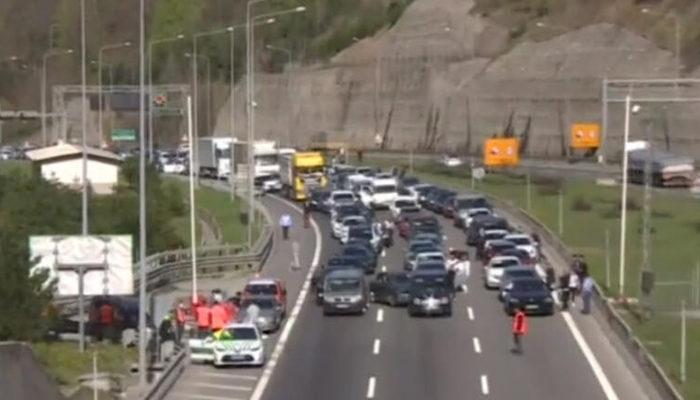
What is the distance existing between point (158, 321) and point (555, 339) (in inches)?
391

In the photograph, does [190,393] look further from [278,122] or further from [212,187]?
[278,122]

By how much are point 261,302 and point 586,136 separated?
5794cm

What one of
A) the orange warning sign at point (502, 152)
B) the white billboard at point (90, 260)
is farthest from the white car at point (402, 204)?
the white billboard at point (90, 260)

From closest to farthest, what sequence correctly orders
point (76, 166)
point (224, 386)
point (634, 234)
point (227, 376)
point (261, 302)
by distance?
point (224, 386) → point (227, 376) → point (261, 302) → point (634, 234) → point (76, 166)

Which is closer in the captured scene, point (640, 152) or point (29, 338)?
point (29, 338)

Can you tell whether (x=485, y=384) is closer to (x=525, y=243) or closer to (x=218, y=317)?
(x=218, y=317)

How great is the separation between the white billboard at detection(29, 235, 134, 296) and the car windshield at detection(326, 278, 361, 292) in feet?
33.0

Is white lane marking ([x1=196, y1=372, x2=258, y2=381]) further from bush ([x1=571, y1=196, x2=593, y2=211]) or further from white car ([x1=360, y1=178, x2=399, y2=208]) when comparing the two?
white car ([x1=360, y1=178, x2=399, y2=208])

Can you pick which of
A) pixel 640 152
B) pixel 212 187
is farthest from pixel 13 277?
pixel 212 187

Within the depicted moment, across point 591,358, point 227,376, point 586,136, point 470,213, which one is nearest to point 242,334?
point 227,376

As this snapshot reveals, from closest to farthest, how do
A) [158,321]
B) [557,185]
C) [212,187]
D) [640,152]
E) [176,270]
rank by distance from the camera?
[158,321] < [176,270] < [640,152] < [557,185] < [212,187]

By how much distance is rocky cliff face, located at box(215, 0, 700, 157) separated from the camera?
12094 cm

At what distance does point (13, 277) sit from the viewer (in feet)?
146

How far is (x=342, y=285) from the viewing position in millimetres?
53969
